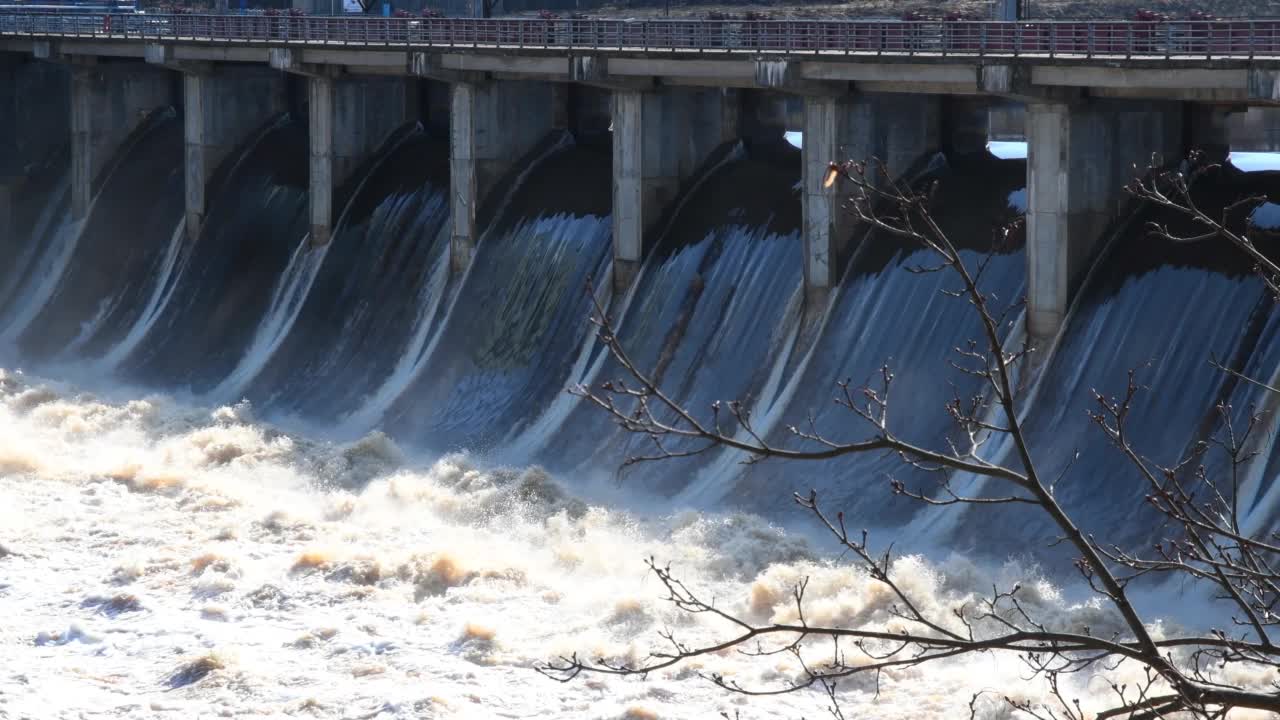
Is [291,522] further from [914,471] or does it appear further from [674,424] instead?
[914,471]

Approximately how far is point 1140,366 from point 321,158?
86.3 feet

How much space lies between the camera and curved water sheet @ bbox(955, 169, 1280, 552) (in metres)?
28.9

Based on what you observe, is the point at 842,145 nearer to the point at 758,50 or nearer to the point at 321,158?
the point at 758,50

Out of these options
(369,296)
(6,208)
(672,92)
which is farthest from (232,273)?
(672,92)

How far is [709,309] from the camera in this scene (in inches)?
1529

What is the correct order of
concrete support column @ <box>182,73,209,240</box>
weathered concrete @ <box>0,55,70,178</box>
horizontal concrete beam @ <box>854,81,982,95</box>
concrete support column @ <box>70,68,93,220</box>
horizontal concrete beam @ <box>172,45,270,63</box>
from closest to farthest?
1. horizontal concrete beam @ <box>854,81,982,95</box>
2. horizontal concrete beam @ <box>172,45,270,63</box>
3. concrete support column @ <box>182,73,209,240</box>
4. concrete support column @ <box>70,68,93,220</box>
5. weathered concrete @ <box>0,55,70,178</box>

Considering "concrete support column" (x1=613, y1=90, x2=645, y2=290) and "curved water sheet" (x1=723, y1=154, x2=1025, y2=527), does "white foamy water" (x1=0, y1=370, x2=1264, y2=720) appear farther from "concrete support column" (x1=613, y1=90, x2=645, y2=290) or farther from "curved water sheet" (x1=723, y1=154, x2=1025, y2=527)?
"concrete support column" (x1=613, y1=90, x2=645, y2=290)

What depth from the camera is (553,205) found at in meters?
45.1

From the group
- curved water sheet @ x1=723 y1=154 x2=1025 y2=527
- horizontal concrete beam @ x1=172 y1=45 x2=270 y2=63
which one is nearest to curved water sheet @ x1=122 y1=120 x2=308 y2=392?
horizontal concrete beam @ x1=172 y1=45 x2=270 y2=63

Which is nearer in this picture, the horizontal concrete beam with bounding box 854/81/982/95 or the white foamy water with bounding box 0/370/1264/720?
the white foamy water with bounding box 0/370/1264/720

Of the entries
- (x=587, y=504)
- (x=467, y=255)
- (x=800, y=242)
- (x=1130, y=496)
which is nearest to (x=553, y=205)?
(x=467, y=255)

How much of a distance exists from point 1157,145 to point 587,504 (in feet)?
39.6

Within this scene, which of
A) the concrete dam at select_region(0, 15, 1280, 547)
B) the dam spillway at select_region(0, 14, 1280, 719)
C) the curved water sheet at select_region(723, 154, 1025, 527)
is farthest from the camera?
the curved water sheet at select_region(723, 154, 1025, 527)

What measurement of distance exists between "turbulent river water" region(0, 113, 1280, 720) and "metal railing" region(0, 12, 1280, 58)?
10.1 feet
